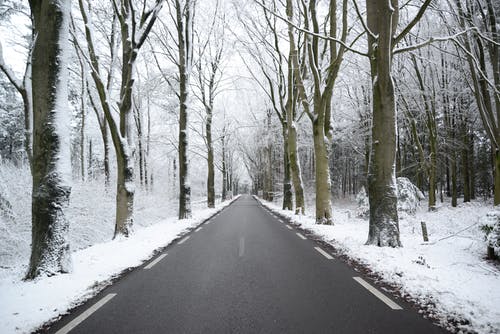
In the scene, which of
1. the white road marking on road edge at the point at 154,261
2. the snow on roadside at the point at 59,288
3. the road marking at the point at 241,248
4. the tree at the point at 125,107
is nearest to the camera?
the snow on roadside at the point at 59,288

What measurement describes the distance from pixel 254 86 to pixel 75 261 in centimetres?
2070

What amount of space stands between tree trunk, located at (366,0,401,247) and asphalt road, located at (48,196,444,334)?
67.6 inches

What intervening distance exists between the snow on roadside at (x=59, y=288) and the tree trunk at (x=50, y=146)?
35 centimetres

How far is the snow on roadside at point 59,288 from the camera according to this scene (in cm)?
309

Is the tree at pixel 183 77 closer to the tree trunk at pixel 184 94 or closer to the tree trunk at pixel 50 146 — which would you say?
the tree trunk at pixel 184 94

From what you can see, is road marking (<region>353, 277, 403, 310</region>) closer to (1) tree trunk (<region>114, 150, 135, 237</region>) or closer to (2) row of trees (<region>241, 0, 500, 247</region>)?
(2) row of trees (<region>241, 0, 500, 247</region>)

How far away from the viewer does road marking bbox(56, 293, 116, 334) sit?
2906 millimetres

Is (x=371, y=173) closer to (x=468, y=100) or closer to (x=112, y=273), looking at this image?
(x=112, y=273)

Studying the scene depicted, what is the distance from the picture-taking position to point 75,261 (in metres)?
5.52

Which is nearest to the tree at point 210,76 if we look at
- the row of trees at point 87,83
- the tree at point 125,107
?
the row of trees at point 87,83

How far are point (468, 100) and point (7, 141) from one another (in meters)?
45.9

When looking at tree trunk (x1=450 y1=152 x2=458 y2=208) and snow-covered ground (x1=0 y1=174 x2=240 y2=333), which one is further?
tree trunk (x1=450 y1=152 x2=458 y2=208)

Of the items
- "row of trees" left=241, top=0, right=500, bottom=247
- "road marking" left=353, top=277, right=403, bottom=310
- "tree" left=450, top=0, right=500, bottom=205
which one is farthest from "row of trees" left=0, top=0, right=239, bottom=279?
"tree" left=450, top=0, right=500, bottom=205

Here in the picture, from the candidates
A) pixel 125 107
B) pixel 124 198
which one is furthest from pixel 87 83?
pixel 124 198
